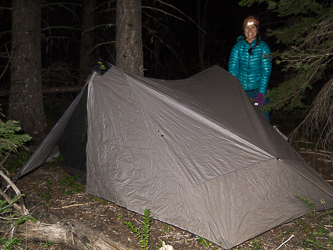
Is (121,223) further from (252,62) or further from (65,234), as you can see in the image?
(252,62)

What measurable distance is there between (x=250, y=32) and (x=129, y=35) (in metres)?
1.87

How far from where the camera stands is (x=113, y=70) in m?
3.80

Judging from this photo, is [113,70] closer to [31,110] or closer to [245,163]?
[245,163]

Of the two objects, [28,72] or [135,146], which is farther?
[28,72]

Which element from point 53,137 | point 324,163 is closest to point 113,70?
point 53,137

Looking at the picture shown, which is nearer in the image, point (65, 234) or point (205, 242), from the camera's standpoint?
point (65, 234)

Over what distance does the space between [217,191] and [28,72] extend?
457 cm

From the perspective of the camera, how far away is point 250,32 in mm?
4535

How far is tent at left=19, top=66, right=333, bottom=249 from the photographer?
3113 mm

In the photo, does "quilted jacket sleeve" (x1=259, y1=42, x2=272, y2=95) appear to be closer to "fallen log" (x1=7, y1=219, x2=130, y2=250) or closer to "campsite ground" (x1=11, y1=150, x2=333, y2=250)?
"campsite ground" (x1=11, y1=150, x2=333, y2=250)

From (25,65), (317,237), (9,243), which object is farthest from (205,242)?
(25,65)

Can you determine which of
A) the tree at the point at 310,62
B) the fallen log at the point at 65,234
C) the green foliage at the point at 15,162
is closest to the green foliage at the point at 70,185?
the green foliage at the point at 15,162

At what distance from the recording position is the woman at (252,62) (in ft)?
14.8

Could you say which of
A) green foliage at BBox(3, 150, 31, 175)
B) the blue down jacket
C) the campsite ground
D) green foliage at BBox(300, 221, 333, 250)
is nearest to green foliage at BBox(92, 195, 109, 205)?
the campsite ground
